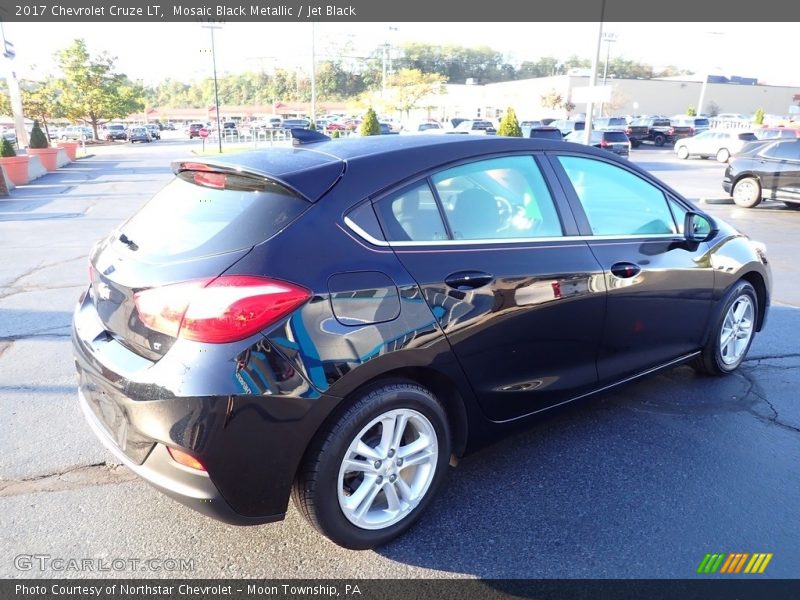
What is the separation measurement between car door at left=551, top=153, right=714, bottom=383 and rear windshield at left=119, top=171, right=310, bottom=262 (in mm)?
1640

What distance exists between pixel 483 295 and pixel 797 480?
2.02m

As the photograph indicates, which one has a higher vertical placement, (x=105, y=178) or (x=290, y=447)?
(x=290, y=447)

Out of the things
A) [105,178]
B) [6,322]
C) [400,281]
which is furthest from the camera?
[105,178]

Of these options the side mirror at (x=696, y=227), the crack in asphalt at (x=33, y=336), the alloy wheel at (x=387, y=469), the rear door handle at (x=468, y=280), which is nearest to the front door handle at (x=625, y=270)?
the side mirror at (x=696, y=227)

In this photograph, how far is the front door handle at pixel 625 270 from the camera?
10.5 feet

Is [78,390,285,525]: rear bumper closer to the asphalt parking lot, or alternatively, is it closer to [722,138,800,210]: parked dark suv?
the asphalt parking lot

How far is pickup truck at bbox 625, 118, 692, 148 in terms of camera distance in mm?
40250

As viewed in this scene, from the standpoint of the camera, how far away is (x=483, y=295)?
2.67 metres

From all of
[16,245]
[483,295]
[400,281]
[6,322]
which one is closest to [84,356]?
[400,281]

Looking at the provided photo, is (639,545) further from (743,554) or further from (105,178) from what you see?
(105,178)

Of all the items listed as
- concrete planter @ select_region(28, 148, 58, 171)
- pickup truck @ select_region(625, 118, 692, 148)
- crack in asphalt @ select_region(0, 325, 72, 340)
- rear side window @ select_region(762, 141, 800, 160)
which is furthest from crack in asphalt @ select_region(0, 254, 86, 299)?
pickup truck @ select_region(625, 118, 692, 148)

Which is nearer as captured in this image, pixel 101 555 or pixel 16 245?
pixel 101 555

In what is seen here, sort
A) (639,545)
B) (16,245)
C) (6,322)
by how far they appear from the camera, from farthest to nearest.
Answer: (16,245) < (6,322) < (639,545)

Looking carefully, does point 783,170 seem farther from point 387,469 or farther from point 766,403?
point 387,469
